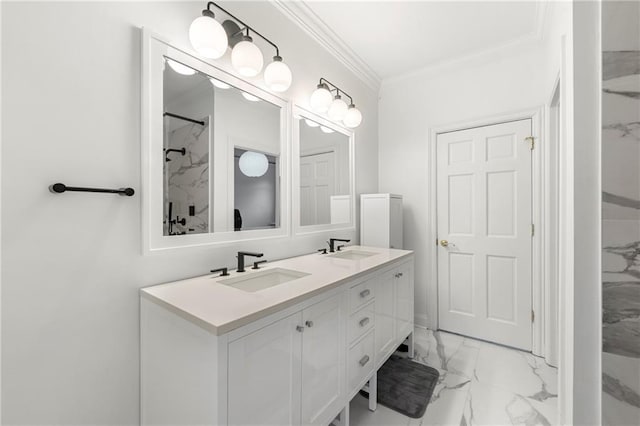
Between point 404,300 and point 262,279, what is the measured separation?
117 cm

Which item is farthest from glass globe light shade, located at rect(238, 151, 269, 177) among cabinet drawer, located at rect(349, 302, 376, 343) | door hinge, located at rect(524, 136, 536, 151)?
door hinge, located at rect(524, 136, 536, 151)

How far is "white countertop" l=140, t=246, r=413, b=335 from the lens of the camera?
2.78 ft

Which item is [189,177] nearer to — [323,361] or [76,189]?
[76,189]

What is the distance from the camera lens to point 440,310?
8.95 feet

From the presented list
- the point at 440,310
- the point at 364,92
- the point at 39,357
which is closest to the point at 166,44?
the point at 39,357

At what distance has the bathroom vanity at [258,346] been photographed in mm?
841

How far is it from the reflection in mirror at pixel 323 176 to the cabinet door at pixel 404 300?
719 mm

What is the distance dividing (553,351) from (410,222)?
4.97 ft

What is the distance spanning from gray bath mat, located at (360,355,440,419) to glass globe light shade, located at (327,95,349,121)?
206 cm

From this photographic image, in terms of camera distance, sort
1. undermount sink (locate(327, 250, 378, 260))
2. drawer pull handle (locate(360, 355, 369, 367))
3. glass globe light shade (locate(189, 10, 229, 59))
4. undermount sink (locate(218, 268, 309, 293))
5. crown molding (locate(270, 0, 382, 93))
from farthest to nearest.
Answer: undermount sink (locate(327, 250, 378, 260)) < crown molding (locate(270, 0, 382, 93)) < drawer pull handle (locate(360, 355, 369, 367)) < undermount sink (locate(218, 268, 309, 293)) < glass globe light shade (locate(189, 10, 229, 59))

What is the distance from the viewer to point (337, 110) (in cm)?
222

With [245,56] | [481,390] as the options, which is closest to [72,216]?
[245,56]

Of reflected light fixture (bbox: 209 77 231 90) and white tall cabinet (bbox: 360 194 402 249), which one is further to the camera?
white tall cabinet (bbox: 360 194 402 249)

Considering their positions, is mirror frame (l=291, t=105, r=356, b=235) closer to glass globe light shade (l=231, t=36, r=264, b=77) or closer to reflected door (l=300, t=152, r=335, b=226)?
reflected door (l=300, t=152, r=335, b=226)
